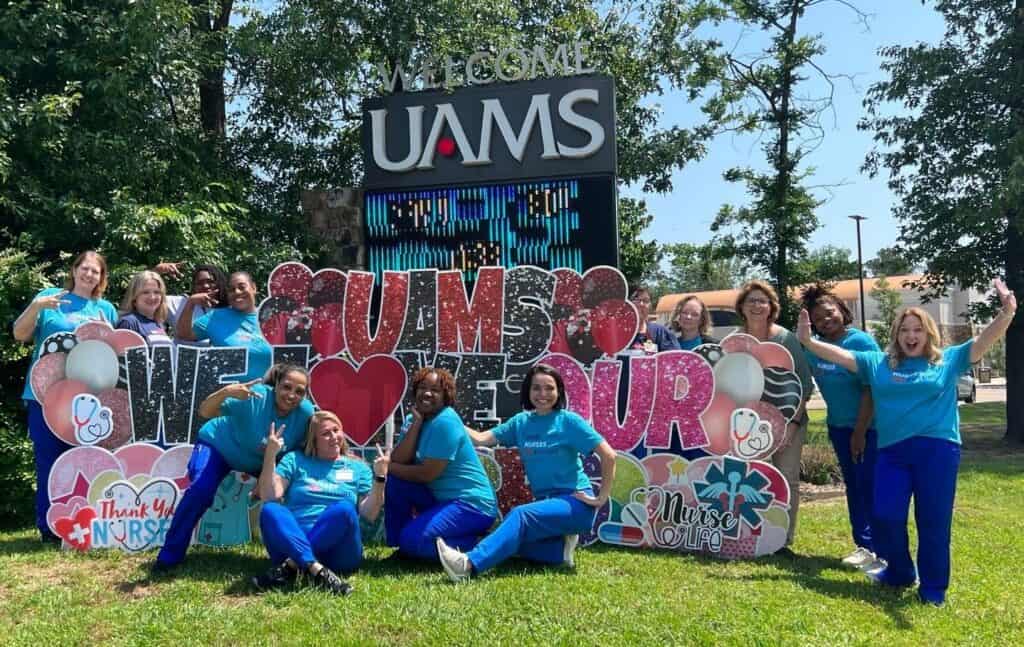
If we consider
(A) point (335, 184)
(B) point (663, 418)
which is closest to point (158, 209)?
(A) point (335, 184)

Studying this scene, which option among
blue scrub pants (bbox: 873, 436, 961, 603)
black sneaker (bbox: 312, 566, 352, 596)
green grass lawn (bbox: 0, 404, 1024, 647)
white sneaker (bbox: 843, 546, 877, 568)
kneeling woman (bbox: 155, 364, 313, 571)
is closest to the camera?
green grass lawn (bbox: 0, 404, 1024, 647)

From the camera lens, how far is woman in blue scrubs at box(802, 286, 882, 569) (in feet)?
16.5

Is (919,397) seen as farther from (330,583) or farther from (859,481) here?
(330,583)

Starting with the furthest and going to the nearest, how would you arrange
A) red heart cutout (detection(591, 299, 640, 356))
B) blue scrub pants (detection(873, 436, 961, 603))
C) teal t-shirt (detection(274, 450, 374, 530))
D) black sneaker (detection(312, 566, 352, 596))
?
red heart cutout (detection(591, 299, 640, 356)), teal t-shirt (detection(274, 450, 374, 530)), blue scrub pants (detection(873, 436, 961, 603)), black sneaker (detection(312, 566, 352, 596))

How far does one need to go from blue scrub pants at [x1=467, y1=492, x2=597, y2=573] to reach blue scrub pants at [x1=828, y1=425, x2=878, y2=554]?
1.76 m

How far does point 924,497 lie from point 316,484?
3.36 metres

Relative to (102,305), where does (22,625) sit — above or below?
below

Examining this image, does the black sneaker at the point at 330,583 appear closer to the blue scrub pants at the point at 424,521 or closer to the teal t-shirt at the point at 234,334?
the blue scrub pants at the point at 424,521

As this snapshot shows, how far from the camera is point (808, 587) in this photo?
4.54 m

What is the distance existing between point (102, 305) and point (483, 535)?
3234 millimetres

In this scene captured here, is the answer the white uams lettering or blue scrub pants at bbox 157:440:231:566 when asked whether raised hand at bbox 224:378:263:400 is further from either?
the white uams lettering

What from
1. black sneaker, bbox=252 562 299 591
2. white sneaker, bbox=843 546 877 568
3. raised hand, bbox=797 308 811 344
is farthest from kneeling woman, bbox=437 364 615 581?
white sneaker, bbox=843 546 877 568

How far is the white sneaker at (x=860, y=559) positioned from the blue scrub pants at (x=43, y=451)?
17.5ft

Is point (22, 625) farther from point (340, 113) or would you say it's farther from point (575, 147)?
point (340, 113)
